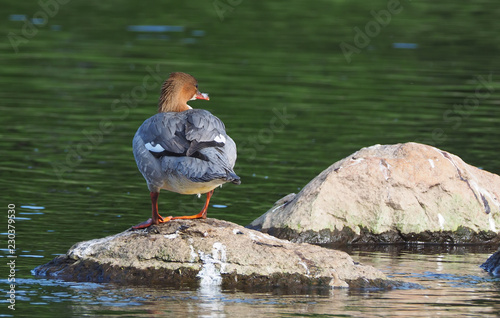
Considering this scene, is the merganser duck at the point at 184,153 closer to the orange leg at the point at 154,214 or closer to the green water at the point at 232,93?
the orange leg at the point at 154,214

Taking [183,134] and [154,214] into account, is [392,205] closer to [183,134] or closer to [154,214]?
[154,214]

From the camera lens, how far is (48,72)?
24.8 metres

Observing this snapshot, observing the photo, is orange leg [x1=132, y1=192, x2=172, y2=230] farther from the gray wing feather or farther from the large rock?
the large rock

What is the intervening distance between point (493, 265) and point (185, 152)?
380 centimetres


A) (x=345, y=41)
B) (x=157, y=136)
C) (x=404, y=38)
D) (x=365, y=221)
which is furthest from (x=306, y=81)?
(x=157, y=136)

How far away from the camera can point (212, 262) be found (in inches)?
385

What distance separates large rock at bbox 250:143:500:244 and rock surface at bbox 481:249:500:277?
1617mm

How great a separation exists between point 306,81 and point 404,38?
740cm

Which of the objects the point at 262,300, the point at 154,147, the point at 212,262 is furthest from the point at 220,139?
the point at 262,300

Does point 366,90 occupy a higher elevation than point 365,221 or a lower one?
higher

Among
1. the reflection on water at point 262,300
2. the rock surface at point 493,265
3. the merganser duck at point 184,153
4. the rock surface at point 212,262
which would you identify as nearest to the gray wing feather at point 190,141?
the merganser duck at point 184,153

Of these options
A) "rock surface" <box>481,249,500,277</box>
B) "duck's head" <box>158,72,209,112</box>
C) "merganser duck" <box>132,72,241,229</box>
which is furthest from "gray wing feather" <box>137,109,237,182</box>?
"rock surface" <box>481,249,500,277</box>

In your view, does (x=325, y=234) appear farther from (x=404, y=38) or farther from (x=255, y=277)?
(x=404, y=38)

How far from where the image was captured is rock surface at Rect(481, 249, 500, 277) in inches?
428
